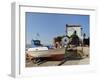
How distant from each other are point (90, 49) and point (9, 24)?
66 cm

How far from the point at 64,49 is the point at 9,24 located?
1.46ft

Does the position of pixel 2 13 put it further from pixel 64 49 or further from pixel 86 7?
pixel 86 7

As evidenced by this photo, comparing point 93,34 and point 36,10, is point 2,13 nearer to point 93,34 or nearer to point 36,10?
point 36,10

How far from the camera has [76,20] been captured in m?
1.87

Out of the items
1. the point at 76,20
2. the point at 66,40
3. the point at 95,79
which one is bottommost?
the point at 95,79

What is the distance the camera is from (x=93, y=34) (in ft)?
6.36

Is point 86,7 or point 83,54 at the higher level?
point 86,7

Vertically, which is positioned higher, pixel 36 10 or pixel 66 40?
pixel 36 10

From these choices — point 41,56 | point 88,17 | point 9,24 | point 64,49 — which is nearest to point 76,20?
point 88,17

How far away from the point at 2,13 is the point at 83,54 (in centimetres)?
69

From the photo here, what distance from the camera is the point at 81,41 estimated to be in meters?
1.90

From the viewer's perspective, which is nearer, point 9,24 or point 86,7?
point 9,24

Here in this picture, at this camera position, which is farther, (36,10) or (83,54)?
(83,54)

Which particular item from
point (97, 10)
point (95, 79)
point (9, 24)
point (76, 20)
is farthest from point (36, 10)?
point (95, 79)
